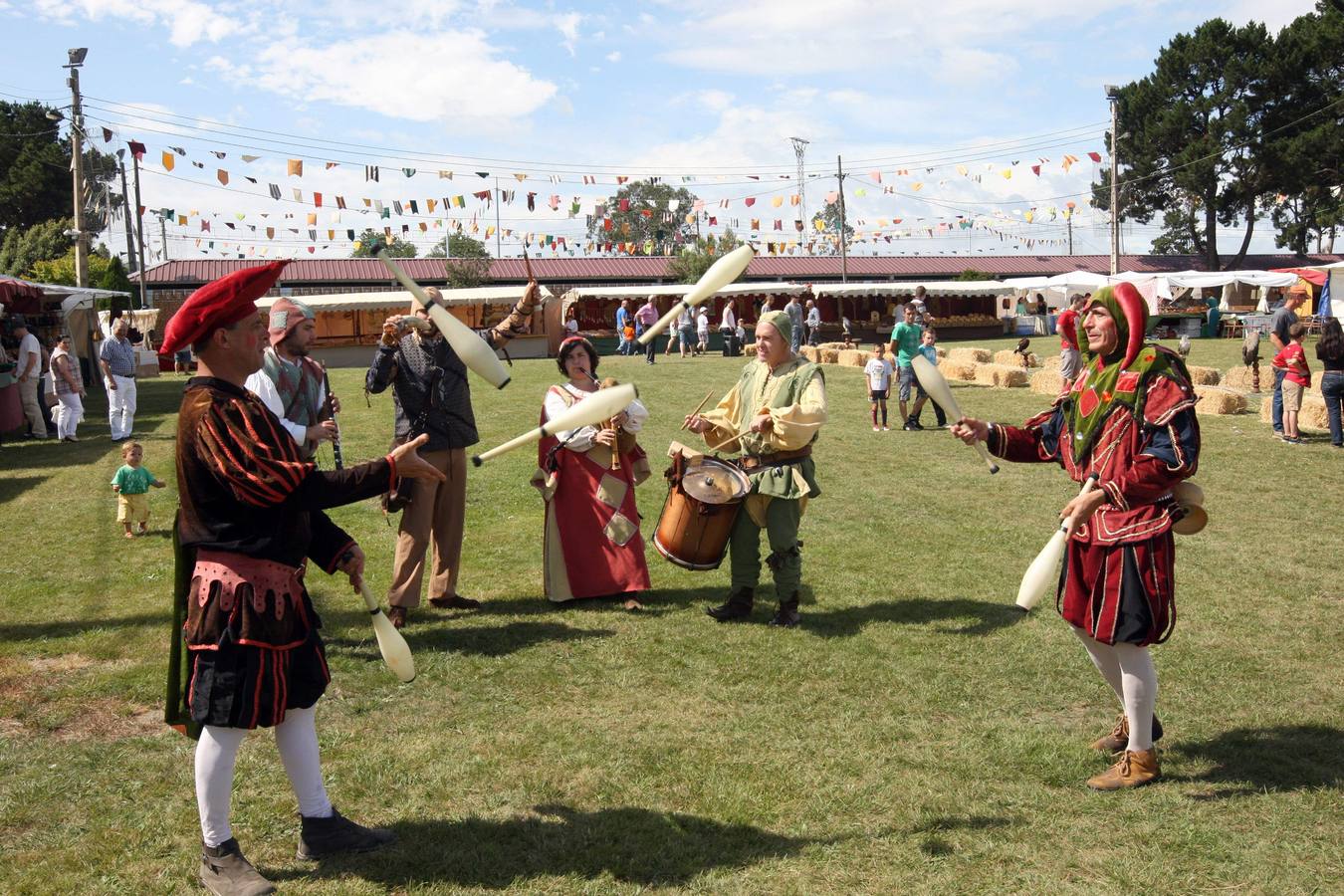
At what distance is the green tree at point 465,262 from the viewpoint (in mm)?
54094

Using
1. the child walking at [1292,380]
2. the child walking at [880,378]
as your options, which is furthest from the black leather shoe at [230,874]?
the child walking at [1292,380]

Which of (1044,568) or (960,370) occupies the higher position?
(960,370)

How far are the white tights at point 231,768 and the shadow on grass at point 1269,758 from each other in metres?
3.49

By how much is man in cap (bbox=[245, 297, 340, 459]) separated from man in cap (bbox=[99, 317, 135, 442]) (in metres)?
10.8

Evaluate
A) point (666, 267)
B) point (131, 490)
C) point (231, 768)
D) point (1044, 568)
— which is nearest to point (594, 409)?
point (231, 768)

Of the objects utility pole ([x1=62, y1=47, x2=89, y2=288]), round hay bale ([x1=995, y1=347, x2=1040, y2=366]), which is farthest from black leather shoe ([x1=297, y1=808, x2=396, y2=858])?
utility pole ([x1=62, y1=47, x2=89, y2=288])

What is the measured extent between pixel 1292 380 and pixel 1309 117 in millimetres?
54269

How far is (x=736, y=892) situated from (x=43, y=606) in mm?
5983

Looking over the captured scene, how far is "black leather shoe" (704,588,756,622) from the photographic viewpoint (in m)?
6.84

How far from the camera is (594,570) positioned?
23.6ft

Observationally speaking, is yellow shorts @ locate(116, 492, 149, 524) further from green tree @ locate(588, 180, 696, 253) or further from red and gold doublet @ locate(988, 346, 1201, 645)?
green tree @ locate(588, 180, 696, 253)

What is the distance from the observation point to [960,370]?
23953mm

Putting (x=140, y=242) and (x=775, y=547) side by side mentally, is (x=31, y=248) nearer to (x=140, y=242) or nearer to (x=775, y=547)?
(x=140, y=242)

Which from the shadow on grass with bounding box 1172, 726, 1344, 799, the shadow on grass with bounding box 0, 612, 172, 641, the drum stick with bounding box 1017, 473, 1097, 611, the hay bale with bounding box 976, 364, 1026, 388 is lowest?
the shadow on grass with bounding box 1172, 726, 1344, 799
